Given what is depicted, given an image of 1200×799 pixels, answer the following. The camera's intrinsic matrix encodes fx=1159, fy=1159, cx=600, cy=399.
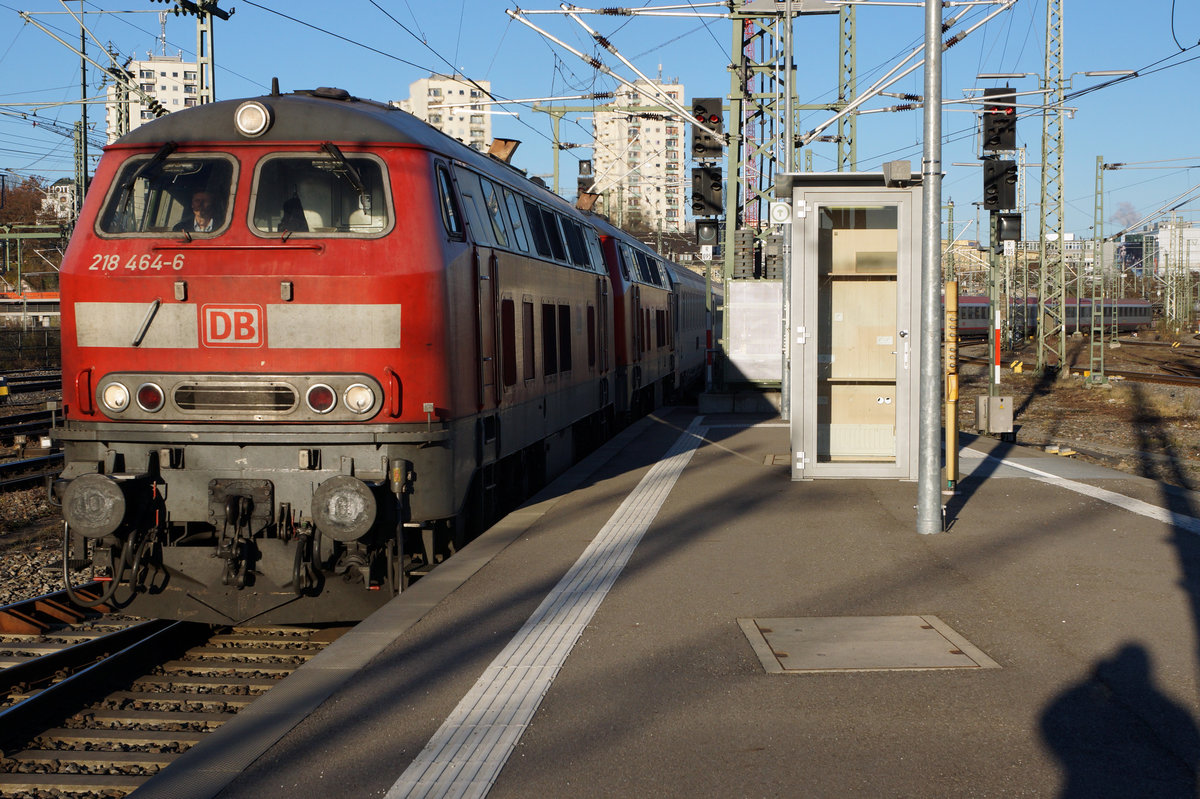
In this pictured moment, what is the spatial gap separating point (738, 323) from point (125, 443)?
16812 mm

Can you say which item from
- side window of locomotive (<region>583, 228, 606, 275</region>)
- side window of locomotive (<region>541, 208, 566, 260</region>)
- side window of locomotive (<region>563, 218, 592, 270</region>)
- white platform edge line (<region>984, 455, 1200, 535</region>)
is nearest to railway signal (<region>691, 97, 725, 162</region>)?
side window of locomotive (<region>583, 228, 606, 275</region>)

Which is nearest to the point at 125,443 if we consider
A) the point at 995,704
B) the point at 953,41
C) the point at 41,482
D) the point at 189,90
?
the point at 995,704

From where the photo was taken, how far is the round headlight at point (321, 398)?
7.66 metres

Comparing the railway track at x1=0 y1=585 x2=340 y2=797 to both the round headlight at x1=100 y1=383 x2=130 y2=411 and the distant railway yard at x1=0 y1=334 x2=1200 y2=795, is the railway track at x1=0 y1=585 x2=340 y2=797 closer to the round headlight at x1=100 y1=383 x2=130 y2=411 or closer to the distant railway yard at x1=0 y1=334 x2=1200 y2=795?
the distant railway yard at x1=0 y1=334 x2=1200 y2=795

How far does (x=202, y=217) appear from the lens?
26.5 ft

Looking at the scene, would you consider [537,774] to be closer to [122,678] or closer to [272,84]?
[122,678]

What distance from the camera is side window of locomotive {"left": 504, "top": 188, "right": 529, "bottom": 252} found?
11.0 meters

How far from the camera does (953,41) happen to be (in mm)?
17875

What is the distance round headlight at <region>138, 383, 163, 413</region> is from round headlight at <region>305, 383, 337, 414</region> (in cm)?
100

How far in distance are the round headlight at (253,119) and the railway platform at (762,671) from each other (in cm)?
336

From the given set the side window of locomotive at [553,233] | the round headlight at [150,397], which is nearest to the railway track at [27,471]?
the side window of locomotive at [553,233]

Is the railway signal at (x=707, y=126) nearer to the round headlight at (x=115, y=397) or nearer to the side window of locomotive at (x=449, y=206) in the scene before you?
the side window of locomotive at (x=449, y=206)

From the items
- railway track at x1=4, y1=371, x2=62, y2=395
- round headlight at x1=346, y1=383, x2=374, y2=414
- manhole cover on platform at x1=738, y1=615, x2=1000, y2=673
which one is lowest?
manhole cover on platform at x1=738, y1=615, x2=1000, y2=673

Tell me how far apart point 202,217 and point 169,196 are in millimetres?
325
